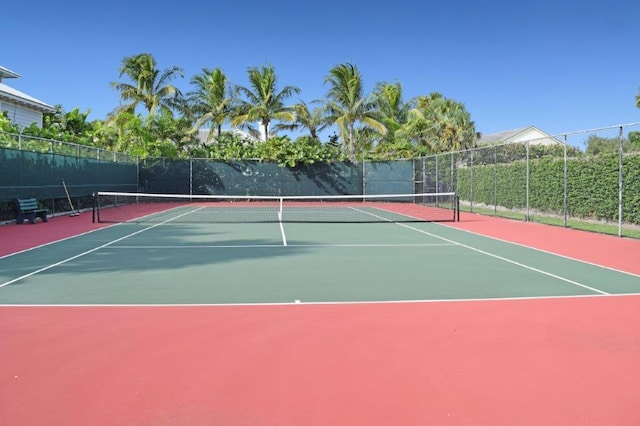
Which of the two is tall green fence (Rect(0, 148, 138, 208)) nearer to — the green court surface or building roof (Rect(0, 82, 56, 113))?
the green court surface

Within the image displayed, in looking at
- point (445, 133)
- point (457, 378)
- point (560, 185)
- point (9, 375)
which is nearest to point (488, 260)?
point (457, 378)

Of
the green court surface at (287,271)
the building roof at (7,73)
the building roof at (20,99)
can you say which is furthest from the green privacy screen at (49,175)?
the building roof at (7,73)

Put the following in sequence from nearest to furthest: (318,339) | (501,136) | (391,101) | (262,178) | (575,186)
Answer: (318,339) → (575,186) → (262,178) → (391,101) → (501,136)

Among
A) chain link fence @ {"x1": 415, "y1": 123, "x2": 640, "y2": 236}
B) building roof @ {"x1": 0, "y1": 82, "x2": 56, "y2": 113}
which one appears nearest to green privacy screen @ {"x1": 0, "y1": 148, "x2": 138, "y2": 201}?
building roof @ {"x1": 0, "y1": 82, "x2": 56, "y2": 113}

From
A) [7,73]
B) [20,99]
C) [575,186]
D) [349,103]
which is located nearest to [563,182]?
[575,186]

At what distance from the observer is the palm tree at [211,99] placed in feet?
134

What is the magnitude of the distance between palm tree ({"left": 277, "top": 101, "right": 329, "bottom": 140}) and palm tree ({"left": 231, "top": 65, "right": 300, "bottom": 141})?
2.21 ft

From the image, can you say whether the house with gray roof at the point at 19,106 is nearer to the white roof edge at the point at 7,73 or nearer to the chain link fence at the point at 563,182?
the white roof edge at the point at 7,73

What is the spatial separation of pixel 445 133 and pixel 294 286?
112 ft

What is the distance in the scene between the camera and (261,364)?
457 cm

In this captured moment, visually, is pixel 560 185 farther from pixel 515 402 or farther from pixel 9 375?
pixel 9 375

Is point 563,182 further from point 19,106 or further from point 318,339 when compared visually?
point 19,106

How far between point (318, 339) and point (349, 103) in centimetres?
3332

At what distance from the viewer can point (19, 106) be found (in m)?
31.8
